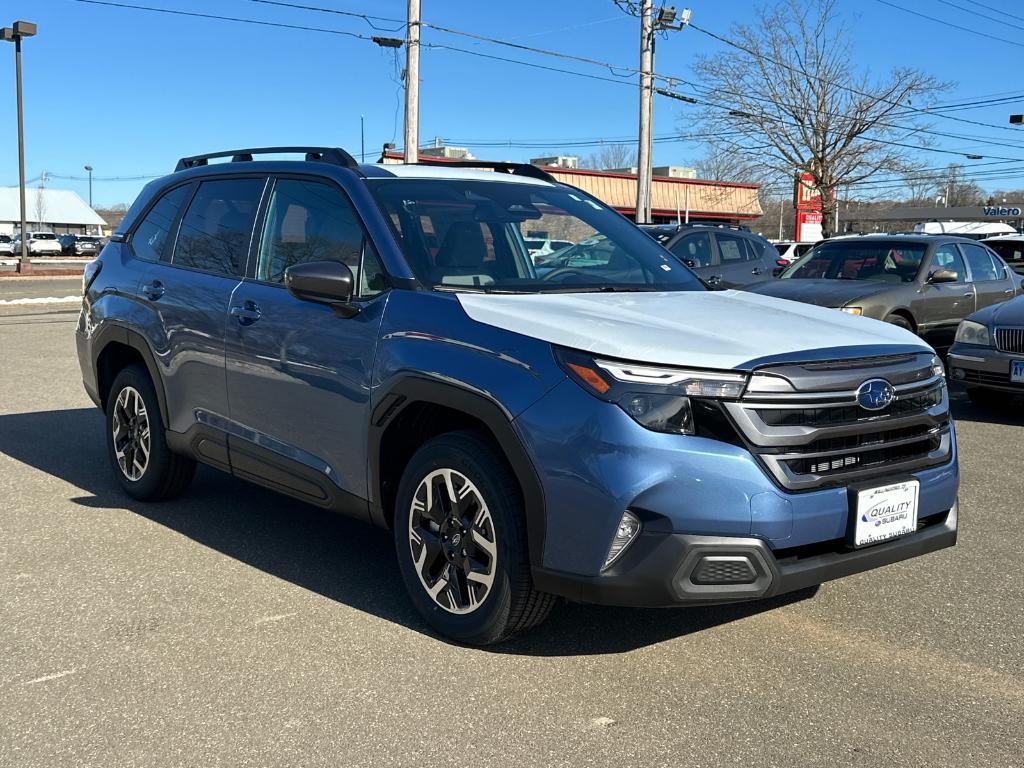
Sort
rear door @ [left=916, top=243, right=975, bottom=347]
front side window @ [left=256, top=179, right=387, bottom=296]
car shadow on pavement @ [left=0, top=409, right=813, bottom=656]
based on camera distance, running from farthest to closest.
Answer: rear door @ [left=916, top=243, right=975, bottom=347]
front side window @ [left=256, top=179, right=387, bottom=296]
car shadow on pavement @ [left=0, top=409, right=813, bottom=656]

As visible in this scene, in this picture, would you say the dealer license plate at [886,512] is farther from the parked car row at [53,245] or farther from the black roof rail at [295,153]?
the parked car row at [53,245]

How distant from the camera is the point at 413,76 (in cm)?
2116

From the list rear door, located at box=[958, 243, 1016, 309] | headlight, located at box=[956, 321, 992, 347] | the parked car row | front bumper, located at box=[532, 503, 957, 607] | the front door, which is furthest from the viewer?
the parked car row

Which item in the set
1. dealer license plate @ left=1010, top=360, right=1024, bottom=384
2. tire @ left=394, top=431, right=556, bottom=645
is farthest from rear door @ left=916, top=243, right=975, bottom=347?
tire @ left=394, top=431, right=556, bottom=645

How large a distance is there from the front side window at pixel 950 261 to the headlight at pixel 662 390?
9.15m

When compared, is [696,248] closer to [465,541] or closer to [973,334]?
[973,334]

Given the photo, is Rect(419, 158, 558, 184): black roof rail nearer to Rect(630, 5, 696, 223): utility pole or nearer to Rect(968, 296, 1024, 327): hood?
Rect(968, 296, 1024, 327): hood

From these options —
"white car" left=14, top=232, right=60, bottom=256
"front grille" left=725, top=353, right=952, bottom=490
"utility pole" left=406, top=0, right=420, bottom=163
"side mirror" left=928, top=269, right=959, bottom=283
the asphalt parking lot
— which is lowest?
the asphalt parking lot

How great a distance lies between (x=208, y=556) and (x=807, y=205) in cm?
4308

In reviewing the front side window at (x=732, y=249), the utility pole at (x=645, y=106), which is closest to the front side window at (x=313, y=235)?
the front side window at (x=732, y=249)

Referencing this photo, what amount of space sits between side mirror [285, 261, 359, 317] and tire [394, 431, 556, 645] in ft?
2.31

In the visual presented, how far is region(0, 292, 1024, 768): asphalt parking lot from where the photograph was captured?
318 cm

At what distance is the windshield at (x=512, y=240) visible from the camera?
14.2 feet

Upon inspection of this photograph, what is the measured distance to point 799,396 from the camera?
135 inches
